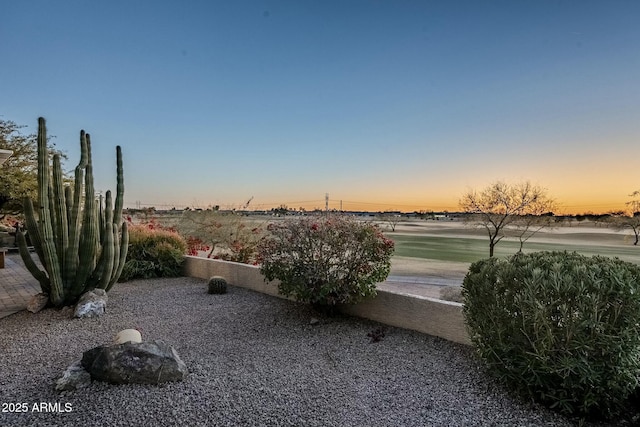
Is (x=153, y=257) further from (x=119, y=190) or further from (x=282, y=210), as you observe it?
(x=282, y=210)

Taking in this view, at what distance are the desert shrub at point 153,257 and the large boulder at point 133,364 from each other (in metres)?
5.51

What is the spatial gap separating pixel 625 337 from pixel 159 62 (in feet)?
32.3

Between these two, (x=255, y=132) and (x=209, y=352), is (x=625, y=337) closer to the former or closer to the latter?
(x=209, y=352)

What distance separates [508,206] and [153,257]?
18625 millimetres

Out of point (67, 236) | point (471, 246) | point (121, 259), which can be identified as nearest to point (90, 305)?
point (67, 236)

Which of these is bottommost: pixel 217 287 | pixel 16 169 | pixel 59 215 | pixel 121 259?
pixel 217 287

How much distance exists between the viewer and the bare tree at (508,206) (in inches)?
810

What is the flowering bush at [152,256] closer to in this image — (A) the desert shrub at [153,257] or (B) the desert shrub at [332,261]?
(A) the desert shrub at [153,257]

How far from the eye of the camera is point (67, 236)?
19.2ft

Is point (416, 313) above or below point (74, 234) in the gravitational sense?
below

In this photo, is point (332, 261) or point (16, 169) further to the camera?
point (16, 169)

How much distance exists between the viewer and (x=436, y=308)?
4582mm

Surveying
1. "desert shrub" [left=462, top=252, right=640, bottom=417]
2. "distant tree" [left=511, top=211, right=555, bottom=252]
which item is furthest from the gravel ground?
"distant tree" [left=511, top=211, right=555, bottom=252]

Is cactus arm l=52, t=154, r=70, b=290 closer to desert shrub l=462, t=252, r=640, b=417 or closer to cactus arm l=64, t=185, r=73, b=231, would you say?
cactus arm l=64, t=185, r=73, b=231
